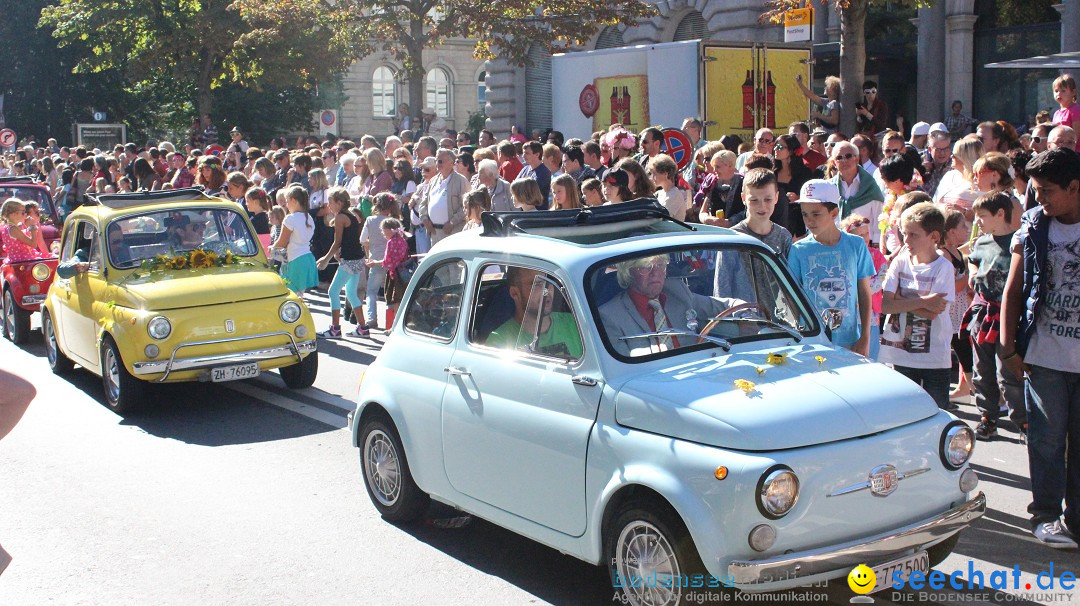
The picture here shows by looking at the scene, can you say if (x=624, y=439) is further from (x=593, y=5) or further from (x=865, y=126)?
(x=593, y=5)

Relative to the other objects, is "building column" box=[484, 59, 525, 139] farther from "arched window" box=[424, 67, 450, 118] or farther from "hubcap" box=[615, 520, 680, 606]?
"hubcap" box=[615, 520, 680, 606]

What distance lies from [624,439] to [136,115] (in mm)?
55723

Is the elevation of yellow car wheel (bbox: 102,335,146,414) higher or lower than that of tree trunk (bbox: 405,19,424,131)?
lower

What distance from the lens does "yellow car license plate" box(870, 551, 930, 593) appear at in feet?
15.2

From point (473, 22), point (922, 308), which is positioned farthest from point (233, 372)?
point (473, 22)

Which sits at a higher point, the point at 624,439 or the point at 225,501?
the point at 624,439

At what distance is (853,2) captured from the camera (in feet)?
54.7

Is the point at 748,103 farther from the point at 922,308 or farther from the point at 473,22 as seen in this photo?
the point at 473,22

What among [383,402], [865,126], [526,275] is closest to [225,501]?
[383,402]

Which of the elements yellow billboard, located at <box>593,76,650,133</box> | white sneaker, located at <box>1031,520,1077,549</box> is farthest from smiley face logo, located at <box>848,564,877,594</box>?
yellow billboard, located at <box>593,76,650,133</box>

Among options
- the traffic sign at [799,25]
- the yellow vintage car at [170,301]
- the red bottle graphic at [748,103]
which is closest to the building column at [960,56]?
the traffic sign at [799,25]

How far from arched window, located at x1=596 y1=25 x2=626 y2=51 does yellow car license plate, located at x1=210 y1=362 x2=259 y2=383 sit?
2542 centimetres

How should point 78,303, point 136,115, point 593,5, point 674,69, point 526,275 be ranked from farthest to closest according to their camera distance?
point 136,115 < point 593,5 < point 674,69 < point 78,303 < point 526,275

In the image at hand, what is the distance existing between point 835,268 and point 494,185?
6.45 metres
